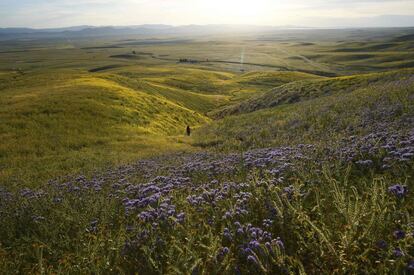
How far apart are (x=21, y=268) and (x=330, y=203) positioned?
17.5ft

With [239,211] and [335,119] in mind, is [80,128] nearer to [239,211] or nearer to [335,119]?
[335,119]

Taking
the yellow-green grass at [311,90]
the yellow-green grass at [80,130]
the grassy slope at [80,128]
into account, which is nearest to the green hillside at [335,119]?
the yellow-green grass at [311,90]

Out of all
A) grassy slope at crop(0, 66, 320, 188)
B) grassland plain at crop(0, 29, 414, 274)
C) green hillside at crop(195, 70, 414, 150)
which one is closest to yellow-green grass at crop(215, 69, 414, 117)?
green hillside at crop(195, 70, 414, 150)

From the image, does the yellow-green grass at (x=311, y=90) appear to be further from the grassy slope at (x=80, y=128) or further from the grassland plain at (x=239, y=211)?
the grassland plain at (x=239, y=211)

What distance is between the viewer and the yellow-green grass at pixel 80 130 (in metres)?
21.2

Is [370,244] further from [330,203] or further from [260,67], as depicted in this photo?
[260,67]

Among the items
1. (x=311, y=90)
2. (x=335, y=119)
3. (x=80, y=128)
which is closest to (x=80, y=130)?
(x=80, y=128)

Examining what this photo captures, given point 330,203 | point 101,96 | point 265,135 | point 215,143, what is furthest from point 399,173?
point 101,96

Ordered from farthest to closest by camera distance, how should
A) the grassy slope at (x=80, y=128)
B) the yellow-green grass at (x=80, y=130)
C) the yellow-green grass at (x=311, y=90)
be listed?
the yellow-green grass at (x=311, y=90)
the grassy slope at (x=80, y=128)
the yellow-green grass at (x=80, y=130)

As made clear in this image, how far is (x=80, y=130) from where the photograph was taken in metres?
30.6

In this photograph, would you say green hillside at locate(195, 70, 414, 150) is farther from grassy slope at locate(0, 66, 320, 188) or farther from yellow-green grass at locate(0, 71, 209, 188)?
yellow-green grass at locate(0, 71, 209, 188)

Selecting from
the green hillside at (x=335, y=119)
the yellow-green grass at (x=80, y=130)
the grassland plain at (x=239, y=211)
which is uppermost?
the grassland plain at (x=239, y=211)

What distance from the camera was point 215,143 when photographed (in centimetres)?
2555

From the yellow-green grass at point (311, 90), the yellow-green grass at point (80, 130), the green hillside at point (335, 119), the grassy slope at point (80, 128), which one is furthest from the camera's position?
the yellow-green grass at point (311, 90)
